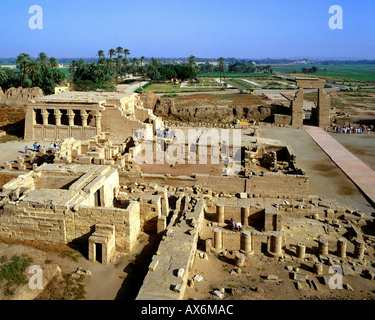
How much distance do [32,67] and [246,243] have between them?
50934 millimetres

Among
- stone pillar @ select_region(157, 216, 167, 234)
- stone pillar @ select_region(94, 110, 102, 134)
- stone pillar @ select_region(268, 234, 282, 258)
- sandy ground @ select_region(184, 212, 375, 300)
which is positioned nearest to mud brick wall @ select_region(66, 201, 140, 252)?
stone pillar @ select_region(157, 216, 167, 234)

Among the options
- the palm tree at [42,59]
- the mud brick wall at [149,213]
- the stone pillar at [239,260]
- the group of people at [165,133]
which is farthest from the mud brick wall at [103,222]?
the palm tree at [42,59]

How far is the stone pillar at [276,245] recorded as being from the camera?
1364 centimetres

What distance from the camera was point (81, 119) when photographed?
31.0 m

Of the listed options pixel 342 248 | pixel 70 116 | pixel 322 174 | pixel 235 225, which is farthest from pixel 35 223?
pixel 70 116

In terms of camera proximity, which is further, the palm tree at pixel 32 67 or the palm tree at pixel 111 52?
the palm tree at pixel 111 52

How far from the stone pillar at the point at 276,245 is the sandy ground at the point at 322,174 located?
22.6 feet

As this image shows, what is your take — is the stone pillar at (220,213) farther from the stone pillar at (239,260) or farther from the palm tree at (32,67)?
the palm tree at (32,67)

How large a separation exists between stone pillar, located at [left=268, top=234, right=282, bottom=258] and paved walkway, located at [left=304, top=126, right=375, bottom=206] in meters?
8.13

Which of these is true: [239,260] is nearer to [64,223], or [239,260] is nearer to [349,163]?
[64,223]

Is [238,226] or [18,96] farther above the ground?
[18,96]

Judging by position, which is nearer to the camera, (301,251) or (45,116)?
(301,251)

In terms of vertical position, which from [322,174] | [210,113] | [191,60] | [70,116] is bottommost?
[322,174]

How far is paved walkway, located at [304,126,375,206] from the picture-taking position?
2131 cm
